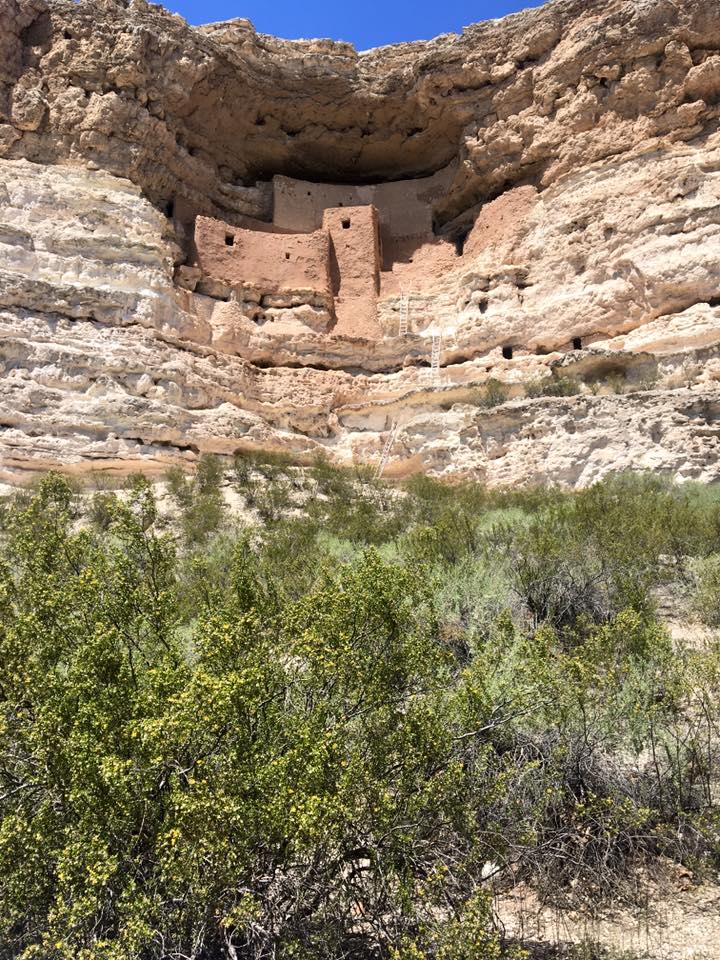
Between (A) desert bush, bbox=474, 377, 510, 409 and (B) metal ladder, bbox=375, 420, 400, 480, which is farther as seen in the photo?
(B) metal ladder, bbox=375, 420, 400, 480

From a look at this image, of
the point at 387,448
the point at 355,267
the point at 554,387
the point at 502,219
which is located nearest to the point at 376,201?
the point at 355,267

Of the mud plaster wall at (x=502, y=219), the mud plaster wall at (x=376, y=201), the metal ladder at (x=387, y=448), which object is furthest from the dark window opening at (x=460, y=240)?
the metal ladder at (x=387, y=448)

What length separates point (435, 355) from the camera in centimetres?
1501

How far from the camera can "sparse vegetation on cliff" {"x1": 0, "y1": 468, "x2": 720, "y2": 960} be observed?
2436 millimetres

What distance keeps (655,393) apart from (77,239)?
990 cm

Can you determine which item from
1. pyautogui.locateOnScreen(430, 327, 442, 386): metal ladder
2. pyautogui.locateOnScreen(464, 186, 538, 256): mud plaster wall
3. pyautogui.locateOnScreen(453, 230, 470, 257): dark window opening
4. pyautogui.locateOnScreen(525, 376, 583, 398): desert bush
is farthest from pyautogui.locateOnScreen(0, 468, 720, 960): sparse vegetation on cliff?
pyautogui.locateOnScreen(453, 230, 470, 257): dark window opening

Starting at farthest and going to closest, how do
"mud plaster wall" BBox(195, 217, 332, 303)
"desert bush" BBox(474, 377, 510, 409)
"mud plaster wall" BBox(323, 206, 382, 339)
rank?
"mud plaster wall" BBox(323, 206, 382, 339)
"mud plaster wall" BBox(195, 217, 332, 303)
"desert bush" BBox(474, 377, 510, 409)

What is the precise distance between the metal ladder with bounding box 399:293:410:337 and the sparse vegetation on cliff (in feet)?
37.7

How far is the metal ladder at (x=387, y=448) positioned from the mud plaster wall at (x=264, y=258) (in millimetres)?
3690

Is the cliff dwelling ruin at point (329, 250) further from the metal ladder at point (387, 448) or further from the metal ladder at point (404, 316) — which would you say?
the metal ladder at point (387, 448)

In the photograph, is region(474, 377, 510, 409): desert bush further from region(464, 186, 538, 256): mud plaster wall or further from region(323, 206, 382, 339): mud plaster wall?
region(464, 186, 538, 256): mud plaster wall

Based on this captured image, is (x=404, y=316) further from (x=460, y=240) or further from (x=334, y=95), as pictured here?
(x=334, y=95)

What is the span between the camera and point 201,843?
2.32 meters

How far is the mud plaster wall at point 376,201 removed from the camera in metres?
17.8
